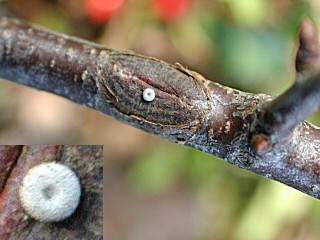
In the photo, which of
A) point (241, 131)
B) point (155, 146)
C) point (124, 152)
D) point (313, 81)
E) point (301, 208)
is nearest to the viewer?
point (313, 81)

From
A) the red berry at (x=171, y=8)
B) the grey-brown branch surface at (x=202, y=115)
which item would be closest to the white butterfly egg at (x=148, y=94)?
the grey-brown branch surface at (x=202, y=115)

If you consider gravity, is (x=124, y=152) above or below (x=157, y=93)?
below

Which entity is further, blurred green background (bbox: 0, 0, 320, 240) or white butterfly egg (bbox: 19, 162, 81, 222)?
blurred green background (bbox: 0, 0, 320, 240)

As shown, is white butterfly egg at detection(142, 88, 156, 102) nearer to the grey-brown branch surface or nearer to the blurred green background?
the grey-brown branch surface

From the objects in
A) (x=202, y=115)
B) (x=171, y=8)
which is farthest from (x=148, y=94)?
(x=171, y=8)

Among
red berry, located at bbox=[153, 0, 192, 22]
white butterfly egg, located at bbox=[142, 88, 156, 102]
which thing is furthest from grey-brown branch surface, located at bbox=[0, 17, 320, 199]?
red berry, located at bbox=[153, 0, 192, 22]

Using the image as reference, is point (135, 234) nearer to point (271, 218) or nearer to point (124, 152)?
point (124, 152)

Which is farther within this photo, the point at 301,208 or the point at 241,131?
the point at 301,208

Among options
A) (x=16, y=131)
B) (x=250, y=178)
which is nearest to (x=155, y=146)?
(x=250, y=178)
